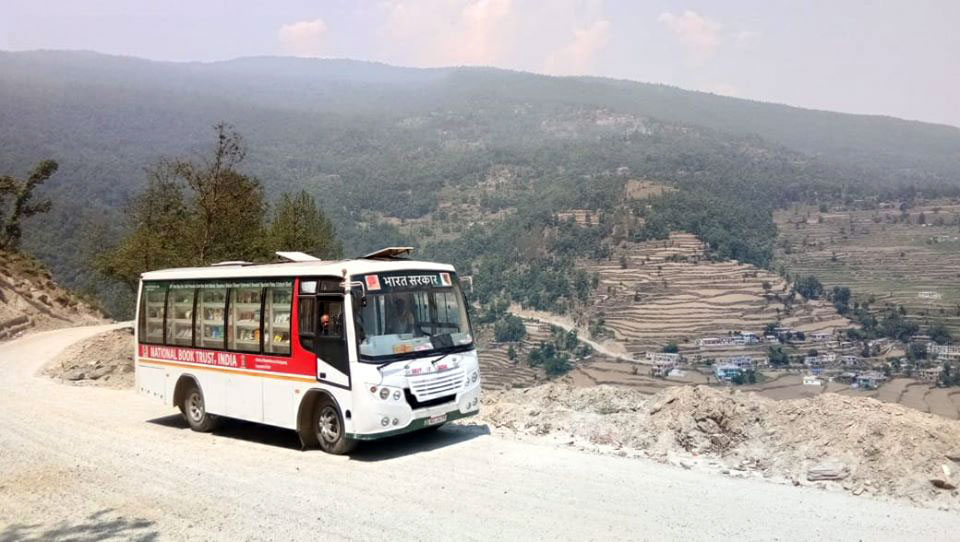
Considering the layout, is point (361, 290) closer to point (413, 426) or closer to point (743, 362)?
point (413, 426)

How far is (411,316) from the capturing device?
1008 centimetres

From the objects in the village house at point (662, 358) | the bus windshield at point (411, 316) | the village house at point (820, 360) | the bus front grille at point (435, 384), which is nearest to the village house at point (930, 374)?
the village house at point (820, 360)

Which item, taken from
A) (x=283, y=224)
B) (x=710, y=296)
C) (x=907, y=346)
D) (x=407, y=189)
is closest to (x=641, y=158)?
(x=407, y=189)

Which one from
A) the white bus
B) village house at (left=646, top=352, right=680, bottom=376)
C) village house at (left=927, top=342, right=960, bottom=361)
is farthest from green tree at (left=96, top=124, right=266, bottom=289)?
village house at (left=927, top=342, right=960, bottom=361)

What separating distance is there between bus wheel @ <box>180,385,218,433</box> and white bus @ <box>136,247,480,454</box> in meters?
0.02

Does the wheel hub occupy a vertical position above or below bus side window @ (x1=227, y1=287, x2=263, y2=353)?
below

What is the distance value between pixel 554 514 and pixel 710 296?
58900mm

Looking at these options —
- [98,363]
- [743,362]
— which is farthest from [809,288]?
[98,363]

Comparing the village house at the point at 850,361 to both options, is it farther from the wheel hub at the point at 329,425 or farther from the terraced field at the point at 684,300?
the wheel hub at the point at 329,425

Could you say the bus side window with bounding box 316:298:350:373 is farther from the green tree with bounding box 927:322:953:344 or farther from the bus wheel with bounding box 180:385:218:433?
the green tree with bounding box 927:322:953:344

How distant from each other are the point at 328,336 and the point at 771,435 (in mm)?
5925

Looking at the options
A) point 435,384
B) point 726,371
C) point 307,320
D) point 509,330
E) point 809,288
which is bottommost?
point 509,330

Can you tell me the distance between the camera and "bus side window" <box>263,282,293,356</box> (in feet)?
33.9

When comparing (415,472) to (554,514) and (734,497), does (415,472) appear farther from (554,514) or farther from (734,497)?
(734,497)
